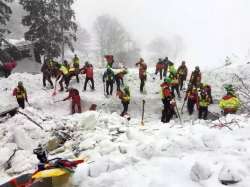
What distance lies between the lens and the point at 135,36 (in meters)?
87.1

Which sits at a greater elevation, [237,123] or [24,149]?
[237,123]

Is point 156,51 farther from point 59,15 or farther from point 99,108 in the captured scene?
point 99,108

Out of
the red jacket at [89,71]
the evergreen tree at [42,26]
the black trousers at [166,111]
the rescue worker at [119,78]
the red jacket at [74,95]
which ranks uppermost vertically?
the evergreen tree at [42,26]

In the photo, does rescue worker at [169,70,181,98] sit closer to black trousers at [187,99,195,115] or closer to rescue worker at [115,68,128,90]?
black trousers at [187,99,195,115]

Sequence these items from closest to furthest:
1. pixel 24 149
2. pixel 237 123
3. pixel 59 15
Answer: pixel 237 123 → pixel 24 149 → pixel 59 15

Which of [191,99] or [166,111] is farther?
[191,99]

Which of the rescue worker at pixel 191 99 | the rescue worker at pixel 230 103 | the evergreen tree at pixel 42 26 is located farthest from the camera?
the evergreen tree at pixel 42 26

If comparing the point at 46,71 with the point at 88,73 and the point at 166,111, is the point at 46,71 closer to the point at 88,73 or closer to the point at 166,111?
the point at 88,73

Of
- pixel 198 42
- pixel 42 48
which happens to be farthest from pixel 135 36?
pixel 42 48

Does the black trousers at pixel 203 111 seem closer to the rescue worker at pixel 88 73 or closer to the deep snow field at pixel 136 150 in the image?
the deep snow field at pixel 136 150

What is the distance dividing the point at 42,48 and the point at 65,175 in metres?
25.6

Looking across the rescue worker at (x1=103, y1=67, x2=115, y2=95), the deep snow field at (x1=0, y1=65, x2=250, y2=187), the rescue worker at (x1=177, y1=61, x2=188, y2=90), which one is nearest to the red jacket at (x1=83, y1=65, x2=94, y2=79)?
the rescue worker at (x1=103, y1=67, x2=115, y2=95)

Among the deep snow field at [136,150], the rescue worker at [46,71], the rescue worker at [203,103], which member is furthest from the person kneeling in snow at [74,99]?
the rescue worker at [203,103]

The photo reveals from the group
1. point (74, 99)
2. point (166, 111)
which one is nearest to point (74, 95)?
point (74, 99)
